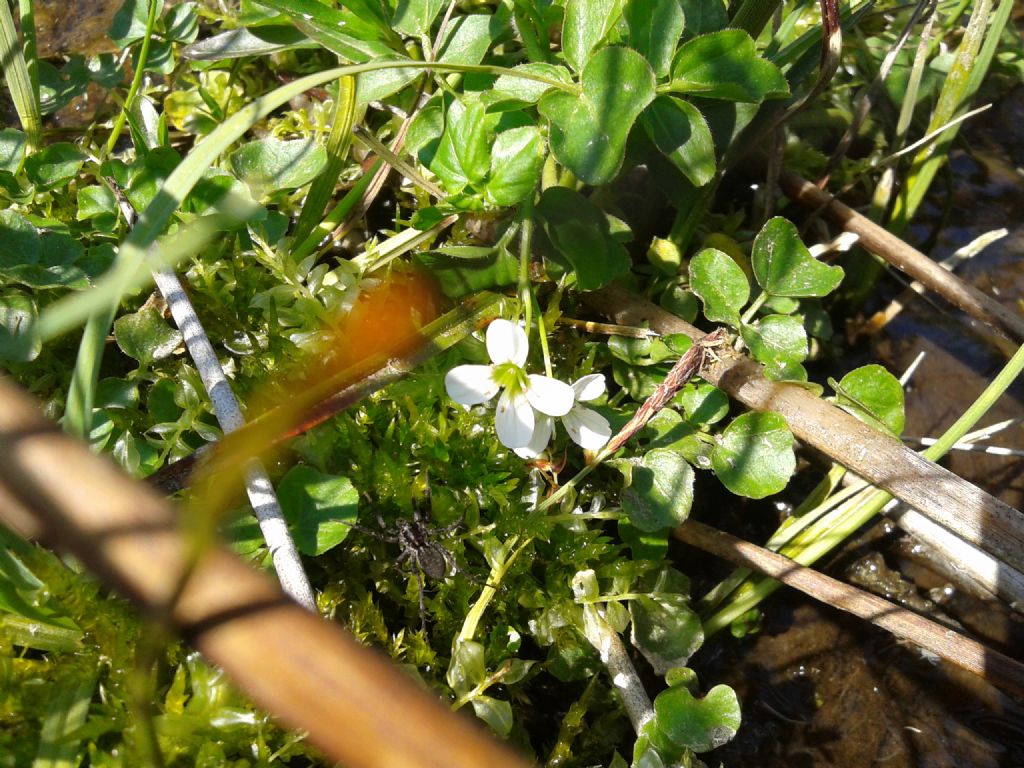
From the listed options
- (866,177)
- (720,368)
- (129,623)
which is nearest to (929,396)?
(866,177)

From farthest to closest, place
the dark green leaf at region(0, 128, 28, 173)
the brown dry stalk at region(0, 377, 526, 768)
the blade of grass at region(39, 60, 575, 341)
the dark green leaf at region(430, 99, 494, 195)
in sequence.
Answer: the dark green leaf at region(0, 128, 28, 173)
the dark green leaf at region(430, 99, 494, 195)
the blade of grass at region(39, 60, 575, 341)
the brown dry stalk at region(0, 377, 526, 768)

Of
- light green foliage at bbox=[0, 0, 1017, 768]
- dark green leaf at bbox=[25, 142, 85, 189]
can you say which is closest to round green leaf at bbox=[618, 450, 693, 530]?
light green foliage at bbox=[0, 0, 1017, 768]

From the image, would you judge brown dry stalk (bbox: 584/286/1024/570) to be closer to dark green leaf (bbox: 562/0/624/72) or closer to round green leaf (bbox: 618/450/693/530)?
round green leaf (bbox: 618/450/693/530)

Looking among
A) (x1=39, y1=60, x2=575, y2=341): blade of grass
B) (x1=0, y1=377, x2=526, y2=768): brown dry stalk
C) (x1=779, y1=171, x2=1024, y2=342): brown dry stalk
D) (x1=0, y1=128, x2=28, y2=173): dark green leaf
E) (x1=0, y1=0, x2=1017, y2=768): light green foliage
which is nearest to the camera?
(x1=0, y1=377, x2=526, y2=768): brown dry stalk

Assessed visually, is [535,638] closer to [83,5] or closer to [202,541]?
[202,541]

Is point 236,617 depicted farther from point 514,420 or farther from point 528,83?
point 528,83

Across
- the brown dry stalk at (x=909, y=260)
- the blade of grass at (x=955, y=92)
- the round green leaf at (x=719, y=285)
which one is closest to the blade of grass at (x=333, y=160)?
Answer: the round green leaf at (x=719, y=285)
